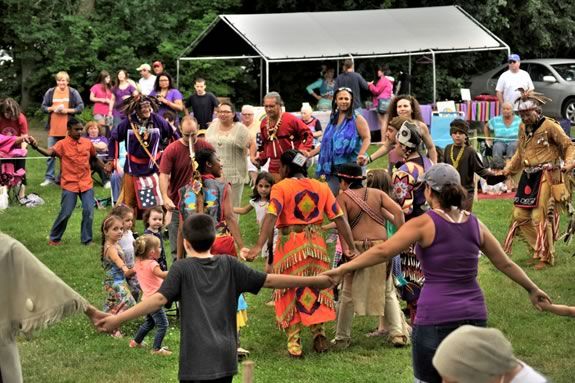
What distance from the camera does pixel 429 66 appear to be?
31172 millimetres

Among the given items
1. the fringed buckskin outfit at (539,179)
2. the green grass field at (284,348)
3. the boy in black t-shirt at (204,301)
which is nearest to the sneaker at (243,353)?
the green grass field at (284,348)

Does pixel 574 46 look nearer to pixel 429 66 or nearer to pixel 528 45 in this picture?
pixel 528 45

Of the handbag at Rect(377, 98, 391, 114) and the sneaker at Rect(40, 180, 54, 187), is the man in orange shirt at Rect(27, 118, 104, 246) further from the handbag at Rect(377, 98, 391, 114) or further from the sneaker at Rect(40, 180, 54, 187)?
the handbag at Rect(377, 98, 391, 114)

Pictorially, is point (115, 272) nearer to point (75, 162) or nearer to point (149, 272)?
point (149, 272)

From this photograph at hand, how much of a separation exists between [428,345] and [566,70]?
23339 millimetres

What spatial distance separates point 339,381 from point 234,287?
273 centimetres

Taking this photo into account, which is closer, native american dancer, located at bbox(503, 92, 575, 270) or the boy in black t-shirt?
the boy in black t-shirt

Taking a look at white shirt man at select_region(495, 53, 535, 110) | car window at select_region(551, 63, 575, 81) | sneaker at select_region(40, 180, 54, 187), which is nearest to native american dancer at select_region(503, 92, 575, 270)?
sneaker at select_region(40, 180, 54, 187)

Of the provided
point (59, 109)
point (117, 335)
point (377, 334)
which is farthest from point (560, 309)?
point (59, 109)

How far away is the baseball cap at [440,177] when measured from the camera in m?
7.18

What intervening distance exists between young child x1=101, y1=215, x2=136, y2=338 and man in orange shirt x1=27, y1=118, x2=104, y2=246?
4.15 metres

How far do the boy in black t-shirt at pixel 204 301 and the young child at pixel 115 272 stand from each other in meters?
4.08

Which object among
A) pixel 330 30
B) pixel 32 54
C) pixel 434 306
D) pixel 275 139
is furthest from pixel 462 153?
pixel 32 54

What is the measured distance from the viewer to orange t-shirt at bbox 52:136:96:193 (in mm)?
15008
